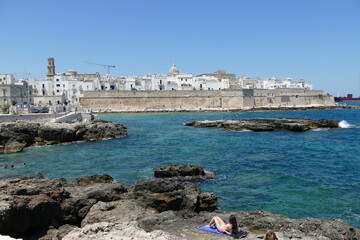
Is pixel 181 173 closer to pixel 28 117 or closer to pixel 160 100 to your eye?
pixel 28 117

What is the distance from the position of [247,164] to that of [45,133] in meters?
14.6

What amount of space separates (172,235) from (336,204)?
21.9ft

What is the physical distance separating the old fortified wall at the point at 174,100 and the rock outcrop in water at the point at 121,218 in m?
59.6

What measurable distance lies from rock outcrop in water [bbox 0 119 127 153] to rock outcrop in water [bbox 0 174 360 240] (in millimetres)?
13764

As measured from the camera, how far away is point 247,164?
1702 centimetres

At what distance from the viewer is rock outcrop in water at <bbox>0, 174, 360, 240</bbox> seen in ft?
21.4

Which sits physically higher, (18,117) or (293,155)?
(18,117)

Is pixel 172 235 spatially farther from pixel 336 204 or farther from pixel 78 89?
pixel 78 89

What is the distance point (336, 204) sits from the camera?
1080 cm

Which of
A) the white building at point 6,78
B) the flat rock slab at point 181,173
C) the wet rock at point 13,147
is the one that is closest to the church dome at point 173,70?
the white building at point 6,78

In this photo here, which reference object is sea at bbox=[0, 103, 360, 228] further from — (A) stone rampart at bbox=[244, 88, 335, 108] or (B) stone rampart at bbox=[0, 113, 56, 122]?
(A) stone rampart at bbox=[244, 88, 335, 108]

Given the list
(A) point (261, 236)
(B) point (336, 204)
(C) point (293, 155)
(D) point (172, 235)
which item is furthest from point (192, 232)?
(C) point (293, 155)

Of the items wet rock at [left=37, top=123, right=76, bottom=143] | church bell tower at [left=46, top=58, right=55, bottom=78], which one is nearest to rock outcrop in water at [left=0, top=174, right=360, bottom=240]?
wet rock at [left=37, top=123, right=76, bottom=143]

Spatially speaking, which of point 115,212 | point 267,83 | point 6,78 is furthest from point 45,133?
point 267,83
